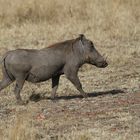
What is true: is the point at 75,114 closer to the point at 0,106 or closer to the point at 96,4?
the point at 0,106

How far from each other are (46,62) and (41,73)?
20 centimetres

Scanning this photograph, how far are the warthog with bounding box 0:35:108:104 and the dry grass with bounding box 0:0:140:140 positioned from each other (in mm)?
395

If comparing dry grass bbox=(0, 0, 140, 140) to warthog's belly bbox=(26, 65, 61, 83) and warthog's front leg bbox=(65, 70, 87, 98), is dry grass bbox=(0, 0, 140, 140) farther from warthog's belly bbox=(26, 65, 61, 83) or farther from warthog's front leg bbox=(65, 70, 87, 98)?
warthog's belly bbox=(26, 65, 61, 83)

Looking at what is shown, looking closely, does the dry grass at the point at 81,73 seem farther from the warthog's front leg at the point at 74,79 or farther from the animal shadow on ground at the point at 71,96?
the warthog's front leg at the point at 74,79

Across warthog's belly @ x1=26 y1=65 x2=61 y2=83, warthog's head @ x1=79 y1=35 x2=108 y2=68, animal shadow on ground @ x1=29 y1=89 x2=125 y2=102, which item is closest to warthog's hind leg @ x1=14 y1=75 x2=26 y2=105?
warthog's belly @ x1=26 y1=65 x2=61 y2=83

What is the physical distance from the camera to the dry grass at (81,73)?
8.11 meters

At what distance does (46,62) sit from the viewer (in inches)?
404

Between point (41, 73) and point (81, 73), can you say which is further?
point (81, 73)

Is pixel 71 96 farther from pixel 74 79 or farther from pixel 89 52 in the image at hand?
pixel 89 52

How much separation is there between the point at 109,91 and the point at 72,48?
1094 mm

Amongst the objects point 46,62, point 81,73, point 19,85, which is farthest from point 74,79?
point 81,73

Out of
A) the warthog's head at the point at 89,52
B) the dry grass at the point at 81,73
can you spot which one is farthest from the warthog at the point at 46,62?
the dry grass at the point at 81,73

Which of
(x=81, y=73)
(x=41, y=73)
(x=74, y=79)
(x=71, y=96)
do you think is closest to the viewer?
(x=41, y=73)

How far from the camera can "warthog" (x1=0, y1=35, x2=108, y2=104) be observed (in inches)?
393
